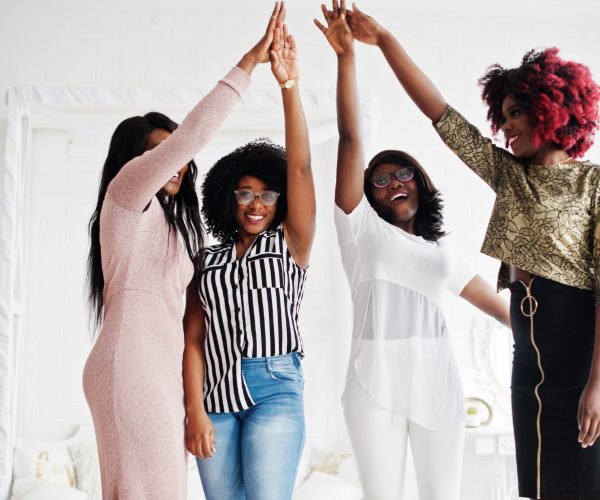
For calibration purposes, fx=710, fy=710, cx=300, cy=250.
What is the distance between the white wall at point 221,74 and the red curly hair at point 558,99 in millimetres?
2108

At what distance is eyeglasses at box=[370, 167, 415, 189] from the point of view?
7.09ft

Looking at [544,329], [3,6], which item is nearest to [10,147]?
[3,6]

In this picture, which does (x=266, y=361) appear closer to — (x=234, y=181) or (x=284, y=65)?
(x=234, y=181)

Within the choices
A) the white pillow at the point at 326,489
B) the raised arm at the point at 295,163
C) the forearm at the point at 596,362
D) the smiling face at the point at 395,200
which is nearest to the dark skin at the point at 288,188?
the raised arm at the point at 295,163

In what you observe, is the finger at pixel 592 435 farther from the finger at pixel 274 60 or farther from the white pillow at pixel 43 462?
the white pillow at pixel 43 462

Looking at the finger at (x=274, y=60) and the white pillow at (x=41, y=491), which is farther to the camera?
the white pillow at (x=41, y=491)

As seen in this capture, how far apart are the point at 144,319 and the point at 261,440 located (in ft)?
1.30

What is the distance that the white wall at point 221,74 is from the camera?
3.80 meters

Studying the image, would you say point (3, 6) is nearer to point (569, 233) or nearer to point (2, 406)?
point (2, 406)

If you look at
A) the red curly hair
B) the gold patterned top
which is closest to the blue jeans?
the gold patterned top

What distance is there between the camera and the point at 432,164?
412 cm

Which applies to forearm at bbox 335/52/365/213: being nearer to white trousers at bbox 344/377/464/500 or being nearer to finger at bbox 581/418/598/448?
white trousers at bbox 344/377/464/500

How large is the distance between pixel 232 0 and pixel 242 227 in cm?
272

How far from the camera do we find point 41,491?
A: 3.06 meters
